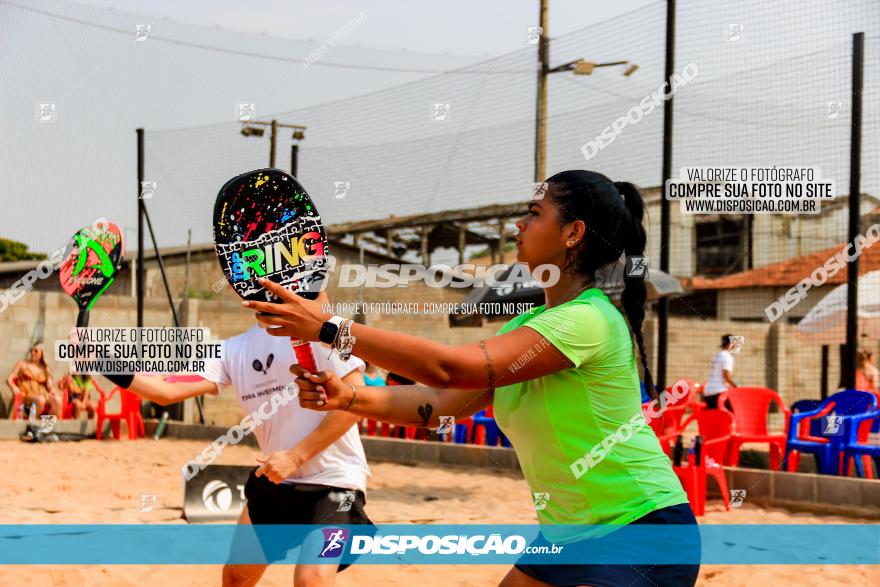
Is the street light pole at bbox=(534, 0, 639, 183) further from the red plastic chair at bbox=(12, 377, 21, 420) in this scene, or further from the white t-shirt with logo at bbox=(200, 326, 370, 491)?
the red plastic chair at bbox=(12, 377, 21, 420)

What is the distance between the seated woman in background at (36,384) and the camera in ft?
37.5

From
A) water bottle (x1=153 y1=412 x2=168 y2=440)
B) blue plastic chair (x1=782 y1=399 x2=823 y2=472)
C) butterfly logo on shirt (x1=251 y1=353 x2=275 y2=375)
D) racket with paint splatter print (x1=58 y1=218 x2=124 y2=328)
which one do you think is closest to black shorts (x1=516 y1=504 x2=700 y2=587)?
butterfly logo on shirt (x1=251 y1=353 x2=275 y2=375)

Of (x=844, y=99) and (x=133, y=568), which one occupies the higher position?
(x=844, y=99)

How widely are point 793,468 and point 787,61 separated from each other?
143 inches

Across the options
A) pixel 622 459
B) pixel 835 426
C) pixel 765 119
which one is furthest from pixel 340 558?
pixel 765 119

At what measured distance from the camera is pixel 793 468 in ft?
26.1

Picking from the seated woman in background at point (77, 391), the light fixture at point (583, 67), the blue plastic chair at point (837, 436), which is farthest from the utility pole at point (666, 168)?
the seated woman in background at point (77, 391)

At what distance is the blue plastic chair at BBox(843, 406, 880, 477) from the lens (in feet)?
23.9

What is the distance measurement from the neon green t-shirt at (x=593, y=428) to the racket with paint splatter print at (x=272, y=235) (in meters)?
0.50

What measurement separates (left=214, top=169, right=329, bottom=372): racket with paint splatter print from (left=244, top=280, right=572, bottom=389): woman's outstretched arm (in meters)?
0.17

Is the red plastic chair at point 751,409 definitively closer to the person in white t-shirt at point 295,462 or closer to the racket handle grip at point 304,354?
the person in white t-shirt at point 295,462

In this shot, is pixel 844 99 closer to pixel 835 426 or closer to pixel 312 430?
pixel 835 426

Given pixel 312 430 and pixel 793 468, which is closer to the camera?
pixel 312 430

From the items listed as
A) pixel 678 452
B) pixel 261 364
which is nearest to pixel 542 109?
pixel 678 452
